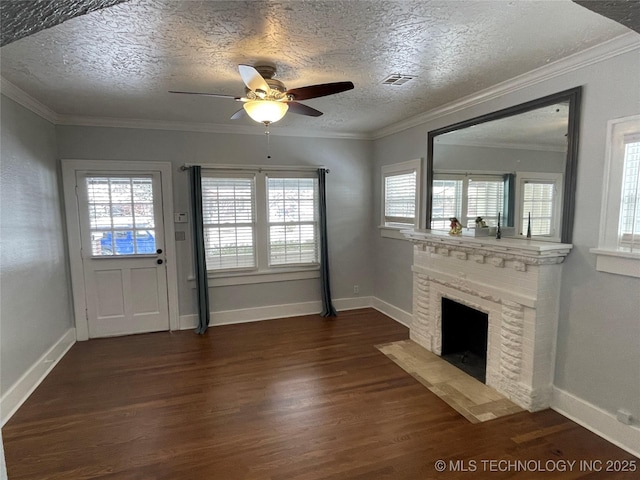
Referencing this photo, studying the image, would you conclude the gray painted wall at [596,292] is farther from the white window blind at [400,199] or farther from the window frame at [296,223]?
the window frame at [296,223]

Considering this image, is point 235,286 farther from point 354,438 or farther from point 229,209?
point 354,438

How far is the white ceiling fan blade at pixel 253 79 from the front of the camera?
6.44ft

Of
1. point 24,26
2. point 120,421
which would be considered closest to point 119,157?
point 120,421

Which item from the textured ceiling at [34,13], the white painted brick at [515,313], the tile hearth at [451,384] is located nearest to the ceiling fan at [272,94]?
the textured ceiling at [34,13]

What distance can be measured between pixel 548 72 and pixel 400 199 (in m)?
2.22

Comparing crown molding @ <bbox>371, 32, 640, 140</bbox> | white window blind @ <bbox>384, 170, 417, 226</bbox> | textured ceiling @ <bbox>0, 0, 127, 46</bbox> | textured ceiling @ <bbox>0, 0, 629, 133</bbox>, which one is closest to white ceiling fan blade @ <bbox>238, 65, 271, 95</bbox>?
textured ceiling @ <bbox>0, 0, 629, 133</bbox>

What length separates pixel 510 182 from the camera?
120 inches

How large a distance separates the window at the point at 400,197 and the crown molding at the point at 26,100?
382 cm

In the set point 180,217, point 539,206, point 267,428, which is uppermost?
point 539,206

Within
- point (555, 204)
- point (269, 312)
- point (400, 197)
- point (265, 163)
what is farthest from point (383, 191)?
point (555, 204)

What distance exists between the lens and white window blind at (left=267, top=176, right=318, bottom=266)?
15.6ft

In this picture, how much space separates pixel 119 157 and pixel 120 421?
2.87 m

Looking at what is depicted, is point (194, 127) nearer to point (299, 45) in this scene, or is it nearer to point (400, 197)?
point (299, 45)

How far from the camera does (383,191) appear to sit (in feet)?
16.2
